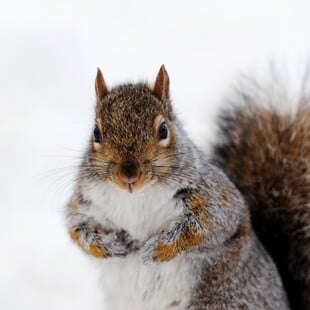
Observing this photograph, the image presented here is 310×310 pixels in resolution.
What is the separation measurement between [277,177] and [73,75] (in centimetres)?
145

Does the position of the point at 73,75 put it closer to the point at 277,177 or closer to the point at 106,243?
the point at 277,177

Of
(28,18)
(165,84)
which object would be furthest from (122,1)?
(165,84)

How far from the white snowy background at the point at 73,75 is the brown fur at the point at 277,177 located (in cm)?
12

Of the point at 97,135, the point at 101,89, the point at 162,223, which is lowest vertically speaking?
the point at 162,223

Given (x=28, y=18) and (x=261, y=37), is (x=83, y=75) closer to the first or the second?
(x=28, y=18)

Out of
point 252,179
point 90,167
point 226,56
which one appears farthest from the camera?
point 226,56

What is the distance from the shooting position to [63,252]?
3047 millimetres

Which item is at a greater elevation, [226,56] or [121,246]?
[226,56]

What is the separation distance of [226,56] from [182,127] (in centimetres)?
184

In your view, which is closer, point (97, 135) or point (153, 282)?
point (97, 135)

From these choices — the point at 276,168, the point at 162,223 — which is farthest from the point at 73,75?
the point at 162,223

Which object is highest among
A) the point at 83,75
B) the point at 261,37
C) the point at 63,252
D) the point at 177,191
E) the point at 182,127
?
the point at 261,37

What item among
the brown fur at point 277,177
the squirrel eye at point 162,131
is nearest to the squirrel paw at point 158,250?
the squirrel eye at point 162,131

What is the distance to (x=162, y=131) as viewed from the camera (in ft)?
6.81
